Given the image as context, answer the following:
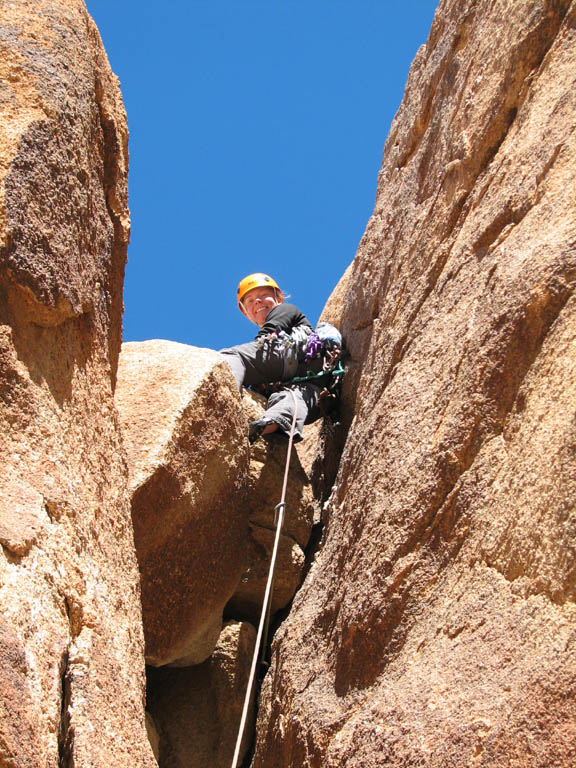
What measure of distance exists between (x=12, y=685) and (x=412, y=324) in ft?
10.6

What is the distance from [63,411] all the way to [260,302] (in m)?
5.10

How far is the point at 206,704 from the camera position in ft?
18.6

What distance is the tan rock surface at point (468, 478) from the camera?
2.94 meters

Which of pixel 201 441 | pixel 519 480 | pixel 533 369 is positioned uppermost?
pixel 201 441

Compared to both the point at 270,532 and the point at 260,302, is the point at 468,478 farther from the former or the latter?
the point at 260,302

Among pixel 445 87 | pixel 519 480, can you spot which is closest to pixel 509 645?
pixel 519 480

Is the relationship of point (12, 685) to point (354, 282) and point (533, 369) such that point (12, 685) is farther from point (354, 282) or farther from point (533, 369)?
point (354, 282)

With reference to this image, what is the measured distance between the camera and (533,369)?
3.60 m

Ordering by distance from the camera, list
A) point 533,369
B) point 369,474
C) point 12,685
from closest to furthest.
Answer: point 12,685
point 533,369
point 369,474

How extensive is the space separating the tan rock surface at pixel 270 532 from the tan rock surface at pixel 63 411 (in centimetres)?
203

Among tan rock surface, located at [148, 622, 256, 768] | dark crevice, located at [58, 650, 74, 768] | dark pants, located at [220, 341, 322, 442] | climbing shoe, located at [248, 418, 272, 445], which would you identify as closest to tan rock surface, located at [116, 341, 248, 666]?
tan rock surface, located at [148, 622, 256, 768]

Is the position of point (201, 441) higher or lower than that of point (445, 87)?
lower

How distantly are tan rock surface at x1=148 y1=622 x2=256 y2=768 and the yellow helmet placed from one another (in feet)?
12.0

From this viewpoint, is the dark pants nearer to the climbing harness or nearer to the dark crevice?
the climbing harness
